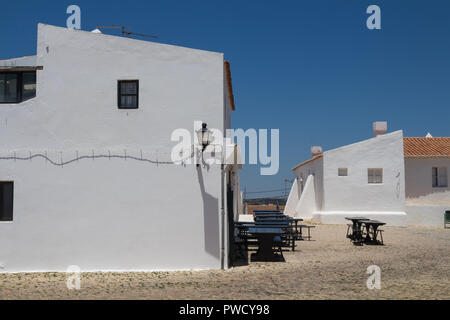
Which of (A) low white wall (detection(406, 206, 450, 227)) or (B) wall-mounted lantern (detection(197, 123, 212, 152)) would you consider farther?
(A) low white wall (detection(406, 206, 450, 227))

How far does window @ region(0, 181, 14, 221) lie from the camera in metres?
10.9

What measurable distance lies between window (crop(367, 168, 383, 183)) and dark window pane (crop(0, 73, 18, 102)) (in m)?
18.9

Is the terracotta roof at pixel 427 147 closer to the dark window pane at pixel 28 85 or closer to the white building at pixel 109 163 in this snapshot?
the white building at pixel 109 163

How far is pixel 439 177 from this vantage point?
86.1ft

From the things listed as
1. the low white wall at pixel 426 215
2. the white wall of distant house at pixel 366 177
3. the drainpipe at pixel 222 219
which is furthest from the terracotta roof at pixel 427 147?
the drainpipe at pixel 222 219

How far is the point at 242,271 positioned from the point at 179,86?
4.75 m

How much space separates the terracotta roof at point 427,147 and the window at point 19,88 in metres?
21.4

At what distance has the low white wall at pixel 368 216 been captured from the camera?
77.7ft

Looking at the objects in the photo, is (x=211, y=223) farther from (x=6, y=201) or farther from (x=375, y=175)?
(x=375, y=175)

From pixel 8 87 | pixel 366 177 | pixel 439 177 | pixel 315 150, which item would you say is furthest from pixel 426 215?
pixel 8 87

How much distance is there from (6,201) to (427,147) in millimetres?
23810

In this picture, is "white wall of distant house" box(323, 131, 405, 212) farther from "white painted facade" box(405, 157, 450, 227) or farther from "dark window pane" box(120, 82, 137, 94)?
"dark window pane" box(120, 82, 137, 94)

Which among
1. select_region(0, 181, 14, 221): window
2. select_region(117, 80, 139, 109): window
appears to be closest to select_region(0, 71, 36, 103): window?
select_region(0, 181, 14, 221): window
